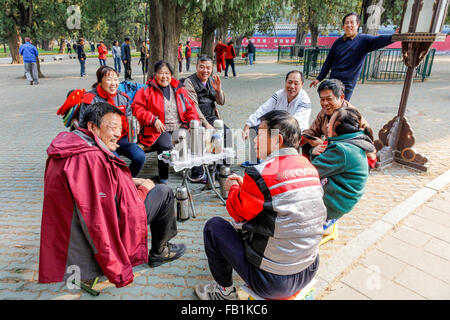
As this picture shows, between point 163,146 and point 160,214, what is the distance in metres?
1.88

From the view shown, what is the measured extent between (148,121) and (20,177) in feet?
7.98

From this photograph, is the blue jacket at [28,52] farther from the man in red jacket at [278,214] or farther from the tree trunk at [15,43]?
the man in red jacket at [278,214]

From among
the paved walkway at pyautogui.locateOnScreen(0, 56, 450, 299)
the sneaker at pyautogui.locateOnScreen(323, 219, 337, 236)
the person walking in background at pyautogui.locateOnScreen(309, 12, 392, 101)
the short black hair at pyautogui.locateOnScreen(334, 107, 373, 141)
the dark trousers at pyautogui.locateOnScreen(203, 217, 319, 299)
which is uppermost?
the person walking in background at pyautogui.locateOnScreen(309, 12, 392, 101)

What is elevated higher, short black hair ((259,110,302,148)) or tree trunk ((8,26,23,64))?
tree trunk ((8,26,23,64))

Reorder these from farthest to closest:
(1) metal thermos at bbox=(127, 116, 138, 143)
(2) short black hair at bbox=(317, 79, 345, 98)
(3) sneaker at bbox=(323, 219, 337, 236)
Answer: (1) metal thermos at bbox=(127, 116, 138, 143)
(2) short black hair at bbox=(317, 79, 345, 98)
(3) sneaker at bbox=(323, 219, 337, 236)

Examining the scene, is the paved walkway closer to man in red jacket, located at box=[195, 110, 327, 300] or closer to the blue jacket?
man in red jacket, located at box=[195, 110, 327, 300]

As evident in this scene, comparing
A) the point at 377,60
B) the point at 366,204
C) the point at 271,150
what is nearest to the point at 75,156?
the point at 271,150

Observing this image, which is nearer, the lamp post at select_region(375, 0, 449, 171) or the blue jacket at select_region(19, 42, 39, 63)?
the lamp post at select_region(375, 0, 449, 171)

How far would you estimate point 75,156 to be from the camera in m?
2.03

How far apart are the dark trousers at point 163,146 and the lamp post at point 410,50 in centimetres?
352

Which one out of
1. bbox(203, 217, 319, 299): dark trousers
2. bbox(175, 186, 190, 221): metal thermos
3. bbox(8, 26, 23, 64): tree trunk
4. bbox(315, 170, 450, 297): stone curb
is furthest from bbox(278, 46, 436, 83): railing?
bbox(8, 26, 23, 64): tree trunk

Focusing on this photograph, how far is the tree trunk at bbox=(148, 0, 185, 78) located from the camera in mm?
8367

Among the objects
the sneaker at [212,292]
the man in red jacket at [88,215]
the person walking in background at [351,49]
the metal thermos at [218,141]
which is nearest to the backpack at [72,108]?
the metal thermos at [218,141]

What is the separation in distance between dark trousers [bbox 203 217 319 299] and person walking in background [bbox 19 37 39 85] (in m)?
15.4
